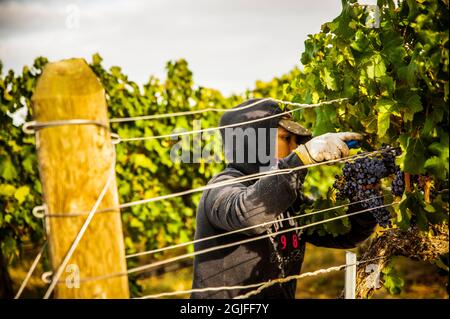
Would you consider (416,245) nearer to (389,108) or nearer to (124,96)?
(389,108)

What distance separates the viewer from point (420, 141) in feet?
7.72

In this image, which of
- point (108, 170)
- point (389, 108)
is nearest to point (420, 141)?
point (389, 108)

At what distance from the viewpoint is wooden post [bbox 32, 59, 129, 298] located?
1.78 m

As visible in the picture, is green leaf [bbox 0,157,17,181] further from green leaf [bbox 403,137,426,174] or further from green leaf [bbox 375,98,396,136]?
green leaf [bbox 403,137,426,174]

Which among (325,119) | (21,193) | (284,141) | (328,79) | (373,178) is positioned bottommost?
(21,193)

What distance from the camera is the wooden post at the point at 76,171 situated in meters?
1.78

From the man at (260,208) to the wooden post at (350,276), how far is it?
0.39 meters

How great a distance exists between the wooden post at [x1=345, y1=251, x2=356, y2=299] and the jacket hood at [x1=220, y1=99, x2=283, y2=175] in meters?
0.74

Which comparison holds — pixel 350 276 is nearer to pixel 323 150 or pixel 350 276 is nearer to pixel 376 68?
pixel 323 150

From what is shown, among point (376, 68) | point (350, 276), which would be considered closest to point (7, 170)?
point (350, 276)

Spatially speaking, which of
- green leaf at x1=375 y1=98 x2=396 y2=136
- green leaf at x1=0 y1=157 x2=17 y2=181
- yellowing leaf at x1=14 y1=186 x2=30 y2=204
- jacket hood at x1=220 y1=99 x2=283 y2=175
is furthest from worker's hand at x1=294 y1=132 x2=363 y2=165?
green leaf at x1=0 y1=157 x2=17 y2=181

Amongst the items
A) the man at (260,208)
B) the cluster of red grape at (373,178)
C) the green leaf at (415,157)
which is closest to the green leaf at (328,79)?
the man at (260,208)

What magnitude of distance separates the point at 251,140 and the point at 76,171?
5.14ft

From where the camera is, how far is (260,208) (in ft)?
8.79
